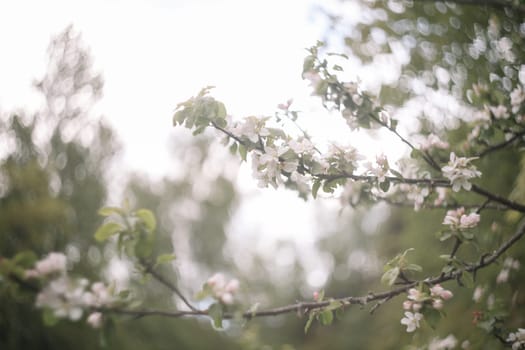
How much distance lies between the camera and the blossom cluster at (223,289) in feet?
5.08

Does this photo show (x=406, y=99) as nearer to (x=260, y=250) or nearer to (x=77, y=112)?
(x=77, y=112)

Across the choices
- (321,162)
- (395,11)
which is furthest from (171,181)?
(321,162)

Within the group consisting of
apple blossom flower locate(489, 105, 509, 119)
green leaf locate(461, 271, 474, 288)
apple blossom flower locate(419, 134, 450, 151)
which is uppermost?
apple blossom flower locate(489, 105, 509, 119)

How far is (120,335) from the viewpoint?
525 centimetres

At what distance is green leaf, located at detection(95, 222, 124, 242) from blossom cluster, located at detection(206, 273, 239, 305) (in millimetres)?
443

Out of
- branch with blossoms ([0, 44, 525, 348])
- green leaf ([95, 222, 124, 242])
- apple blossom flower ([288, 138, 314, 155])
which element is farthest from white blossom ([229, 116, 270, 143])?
green leaf ([95, 222, 124, 242])

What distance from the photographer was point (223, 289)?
1.58 m

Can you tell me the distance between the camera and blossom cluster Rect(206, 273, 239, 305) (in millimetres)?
1549

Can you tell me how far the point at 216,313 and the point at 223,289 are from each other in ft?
0.34

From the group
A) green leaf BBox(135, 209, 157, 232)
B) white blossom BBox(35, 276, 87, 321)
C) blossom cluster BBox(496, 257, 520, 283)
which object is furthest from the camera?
blossom cluster BBox(496, 257, 520, 283)

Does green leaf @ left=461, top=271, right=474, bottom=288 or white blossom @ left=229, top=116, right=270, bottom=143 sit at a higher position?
white blossom @ left=229, top=116, right=270, bottom=143

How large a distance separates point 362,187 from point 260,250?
14090mm

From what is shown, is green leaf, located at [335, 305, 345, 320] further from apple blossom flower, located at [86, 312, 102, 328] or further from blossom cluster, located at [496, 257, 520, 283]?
blossom cluster, located at [496, 257, 520, 283]

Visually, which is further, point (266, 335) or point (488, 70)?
point (266, 335)
